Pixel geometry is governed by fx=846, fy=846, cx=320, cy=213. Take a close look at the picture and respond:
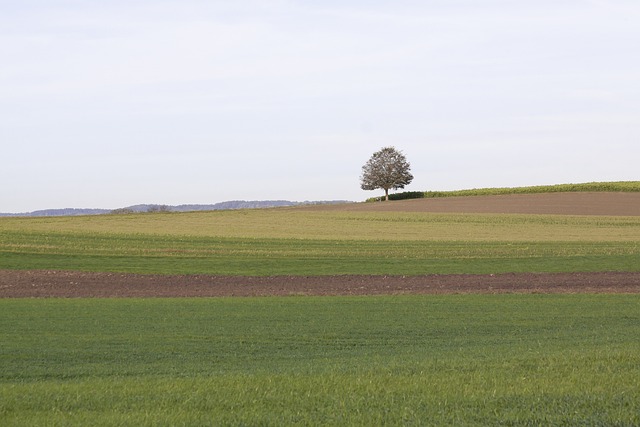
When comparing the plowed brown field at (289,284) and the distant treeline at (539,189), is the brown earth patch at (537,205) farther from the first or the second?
the plowed brown field at (289,284)

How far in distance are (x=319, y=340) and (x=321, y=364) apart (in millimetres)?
3834

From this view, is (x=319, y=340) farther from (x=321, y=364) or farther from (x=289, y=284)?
(x=289, y=284)

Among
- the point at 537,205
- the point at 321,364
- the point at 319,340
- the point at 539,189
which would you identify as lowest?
the point at 319,340

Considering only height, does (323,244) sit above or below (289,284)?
above

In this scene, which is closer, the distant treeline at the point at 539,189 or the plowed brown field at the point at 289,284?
the plowed brown field at the point at 289,284

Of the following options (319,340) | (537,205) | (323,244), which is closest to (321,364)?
(319,340)

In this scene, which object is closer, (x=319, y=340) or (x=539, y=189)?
(x=319, y=340)

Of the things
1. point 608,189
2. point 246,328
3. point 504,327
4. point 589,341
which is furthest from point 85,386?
point 608,189

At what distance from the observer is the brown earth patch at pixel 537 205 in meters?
70.9

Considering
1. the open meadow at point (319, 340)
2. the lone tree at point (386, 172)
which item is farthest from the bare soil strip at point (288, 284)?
the lone tree at point (386, 172)

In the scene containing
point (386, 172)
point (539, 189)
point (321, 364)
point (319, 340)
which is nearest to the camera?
point (321, 364)

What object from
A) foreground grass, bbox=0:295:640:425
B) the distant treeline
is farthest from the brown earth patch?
foreground grass, bbox=0:295:640:425

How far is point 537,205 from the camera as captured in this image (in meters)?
76.2

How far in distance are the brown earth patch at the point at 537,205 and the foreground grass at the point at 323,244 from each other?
6.56 m
